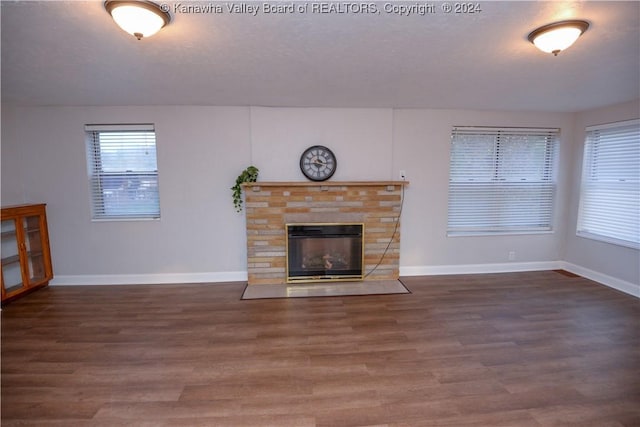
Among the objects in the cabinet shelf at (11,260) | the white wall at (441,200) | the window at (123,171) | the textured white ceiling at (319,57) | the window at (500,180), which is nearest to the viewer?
the textured white ceiling at (319,57)

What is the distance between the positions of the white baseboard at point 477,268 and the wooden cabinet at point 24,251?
4.68 meters

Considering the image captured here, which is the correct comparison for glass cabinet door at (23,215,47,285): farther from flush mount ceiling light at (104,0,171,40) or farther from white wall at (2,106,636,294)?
flush mount ceiling light at (104,0,171,40)

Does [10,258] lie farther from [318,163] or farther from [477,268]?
[477,268]

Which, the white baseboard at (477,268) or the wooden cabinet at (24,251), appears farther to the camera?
the white baseboard at (477,268)

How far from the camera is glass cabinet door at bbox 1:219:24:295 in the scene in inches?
134

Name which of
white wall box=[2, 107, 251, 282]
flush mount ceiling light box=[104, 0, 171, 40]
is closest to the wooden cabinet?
white wall box=[2, 107, 251, 282]

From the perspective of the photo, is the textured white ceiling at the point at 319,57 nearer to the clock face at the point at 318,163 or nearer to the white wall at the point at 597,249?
the white wall at the point at 597,249

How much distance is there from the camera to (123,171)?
386 cm

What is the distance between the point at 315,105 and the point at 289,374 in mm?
3011

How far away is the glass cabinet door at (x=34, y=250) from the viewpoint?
3586 mm

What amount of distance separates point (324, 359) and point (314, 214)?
195cm

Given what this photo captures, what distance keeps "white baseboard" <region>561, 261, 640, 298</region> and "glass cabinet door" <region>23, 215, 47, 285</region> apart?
7.19 m

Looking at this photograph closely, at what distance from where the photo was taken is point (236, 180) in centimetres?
384

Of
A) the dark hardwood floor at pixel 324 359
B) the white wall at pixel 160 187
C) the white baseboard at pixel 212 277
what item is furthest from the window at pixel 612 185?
the white wall at pixel 160 187
